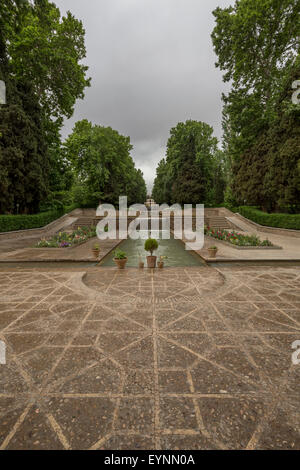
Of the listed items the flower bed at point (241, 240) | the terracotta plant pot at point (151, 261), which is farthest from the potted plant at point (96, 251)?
the flower bed at point (241, 240)

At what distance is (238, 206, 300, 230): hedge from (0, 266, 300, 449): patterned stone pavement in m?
13.2

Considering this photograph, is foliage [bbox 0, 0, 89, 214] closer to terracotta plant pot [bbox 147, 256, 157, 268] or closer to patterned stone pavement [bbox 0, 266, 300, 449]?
terracotta plant pot [bbox 147, 256, 157, 268]

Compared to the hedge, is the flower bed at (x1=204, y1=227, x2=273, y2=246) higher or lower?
lower

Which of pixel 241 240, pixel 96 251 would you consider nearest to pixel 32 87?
pixel 96 251

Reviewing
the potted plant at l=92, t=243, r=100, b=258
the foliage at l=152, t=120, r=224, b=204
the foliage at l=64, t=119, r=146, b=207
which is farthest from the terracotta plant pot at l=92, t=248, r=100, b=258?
the foliage at l=152, t=120, r=224, b=204

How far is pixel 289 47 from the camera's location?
18.6m

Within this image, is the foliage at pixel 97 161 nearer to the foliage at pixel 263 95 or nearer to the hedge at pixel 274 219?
the foliage at pixel 263 95

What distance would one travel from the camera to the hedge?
603 inches

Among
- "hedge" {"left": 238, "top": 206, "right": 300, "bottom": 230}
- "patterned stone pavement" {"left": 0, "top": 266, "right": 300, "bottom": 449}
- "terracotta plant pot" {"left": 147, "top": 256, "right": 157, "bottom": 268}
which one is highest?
"hedge" {"left": 238, "top": 206, "right": 300, "bottom": 230}

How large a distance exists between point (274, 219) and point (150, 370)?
18.9 metres

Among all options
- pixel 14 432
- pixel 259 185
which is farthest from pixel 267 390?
pixel 259 185

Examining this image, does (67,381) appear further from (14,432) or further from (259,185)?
(259,185)

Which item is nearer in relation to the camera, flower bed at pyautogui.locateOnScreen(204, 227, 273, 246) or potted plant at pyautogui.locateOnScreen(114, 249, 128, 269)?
potted plant at pyautogui.locateOnScreen(114, 249, 128, 269)

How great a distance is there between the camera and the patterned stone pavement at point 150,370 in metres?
1.78
